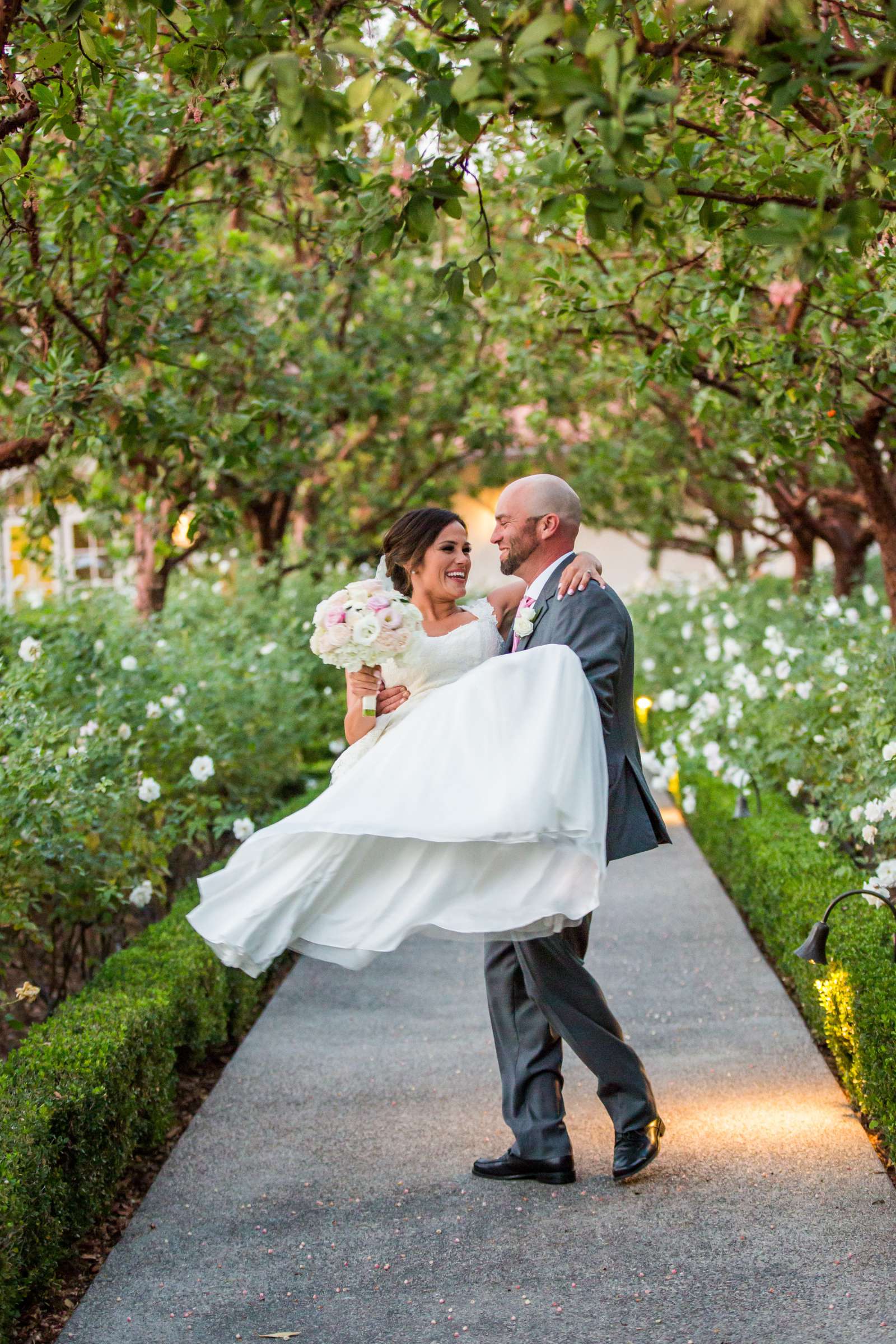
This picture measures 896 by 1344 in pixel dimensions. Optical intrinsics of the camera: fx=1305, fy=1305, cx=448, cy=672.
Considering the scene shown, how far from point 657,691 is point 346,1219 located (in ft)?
33.2

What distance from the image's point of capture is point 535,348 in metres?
9.07

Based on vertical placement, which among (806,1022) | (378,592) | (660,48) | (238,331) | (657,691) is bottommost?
(806,1022)

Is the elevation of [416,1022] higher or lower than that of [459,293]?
lower

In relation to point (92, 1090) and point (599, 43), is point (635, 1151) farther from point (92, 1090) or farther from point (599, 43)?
point (599, 43)

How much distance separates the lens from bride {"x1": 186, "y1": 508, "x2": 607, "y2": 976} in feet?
10.8

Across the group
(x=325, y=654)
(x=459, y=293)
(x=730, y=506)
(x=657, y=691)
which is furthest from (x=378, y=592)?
(x=730, y=506)

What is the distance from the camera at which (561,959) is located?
362cm

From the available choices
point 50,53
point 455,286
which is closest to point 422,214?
point 455,286

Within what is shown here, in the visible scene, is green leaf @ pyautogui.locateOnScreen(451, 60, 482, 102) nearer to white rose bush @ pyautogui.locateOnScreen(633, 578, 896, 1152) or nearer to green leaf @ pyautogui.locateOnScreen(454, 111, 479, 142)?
green leaf @ pyautogui.locateOnScreen(454, 111, 479, 142)

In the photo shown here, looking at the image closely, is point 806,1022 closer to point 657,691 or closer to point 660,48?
point 660,48

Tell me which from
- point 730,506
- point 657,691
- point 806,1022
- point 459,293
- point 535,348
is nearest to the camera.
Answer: point 459,293

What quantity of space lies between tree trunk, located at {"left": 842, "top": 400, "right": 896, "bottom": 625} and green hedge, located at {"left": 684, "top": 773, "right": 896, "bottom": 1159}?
1.50 metres

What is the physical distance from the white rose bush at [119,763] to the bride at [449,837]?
1.25 meters

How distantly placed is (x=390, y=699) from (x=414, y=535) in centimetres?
52
